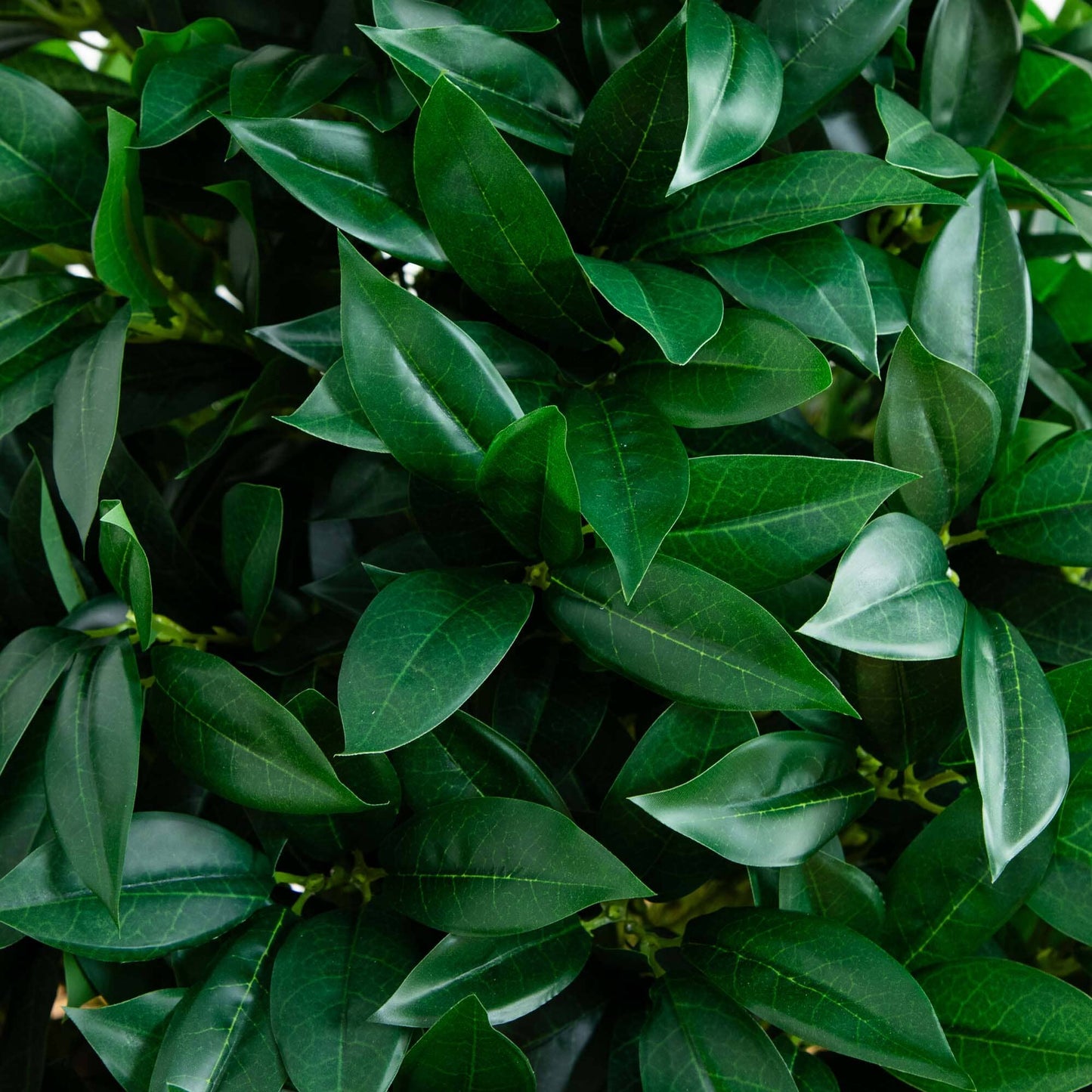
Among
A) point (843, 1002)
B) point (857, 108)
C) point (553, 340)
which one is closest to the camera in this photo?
point (843, 1002)

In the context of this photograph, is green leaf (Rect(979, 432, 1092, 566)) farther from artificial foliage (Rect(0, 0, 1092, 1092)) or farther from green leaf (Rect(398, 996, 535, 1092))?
green leaf (Rect(398, 996, 535, 1092))

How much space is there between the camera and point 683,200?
0.61m

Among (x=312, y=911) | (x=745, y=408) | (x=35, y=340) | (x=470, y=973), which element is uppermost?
(x=745, y=408)

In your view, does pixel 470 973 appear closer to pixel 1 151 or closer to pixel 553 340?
pixel 553 340

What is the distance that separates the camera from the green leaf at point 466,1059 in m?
0.50

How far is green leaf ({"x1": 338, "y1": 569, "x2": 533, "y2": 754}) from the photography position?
0.47 meters

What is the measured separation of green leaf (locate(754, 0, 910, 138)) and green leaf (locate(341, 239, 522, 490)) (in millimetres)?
256

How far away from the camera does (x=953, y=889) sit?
22.8 inches

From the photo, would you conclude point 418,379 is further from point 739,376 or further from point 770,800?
point 770,800

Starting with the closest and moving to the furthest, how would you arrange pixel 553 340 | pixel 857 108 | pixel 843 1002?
pixel 843 1002 → pixel 553 340 → pixel 857 108

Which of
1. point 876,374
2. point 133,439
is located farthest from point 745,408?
point 133,439

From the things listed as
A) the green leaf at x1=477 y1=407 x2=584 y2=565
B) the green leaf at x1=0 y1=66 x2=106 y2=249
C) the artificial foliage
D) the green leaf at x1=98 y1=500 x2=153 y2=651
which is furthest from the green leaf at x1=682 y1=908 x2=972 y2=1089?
the green leaf at x1=0 y1=66 x2=106 y2=249

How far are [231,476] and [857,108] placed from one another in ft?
1.56

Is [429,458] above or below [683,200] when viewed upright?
below
